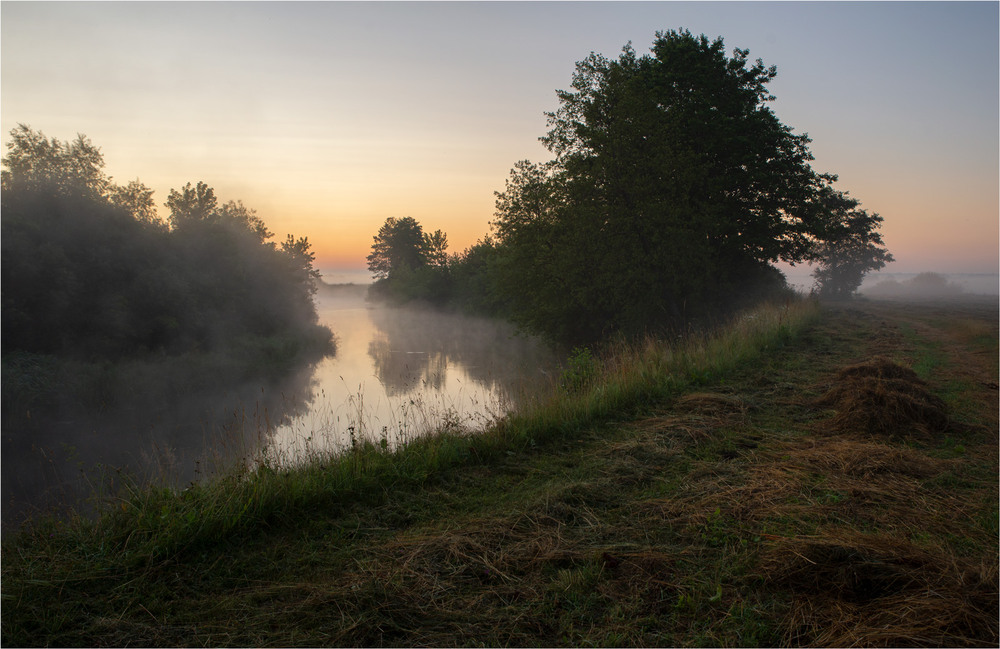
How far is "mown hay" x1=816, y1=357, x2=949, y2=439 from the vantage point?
17.2 feet

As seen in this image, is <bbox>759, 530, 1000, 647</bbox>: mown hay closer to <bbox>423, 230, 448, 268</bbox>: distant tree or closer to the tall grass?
the tall grass

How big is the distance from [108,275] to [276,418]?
12.2 metres

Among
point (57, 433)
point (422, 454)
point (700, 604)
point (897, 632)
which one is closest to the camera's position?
point (897, 632)

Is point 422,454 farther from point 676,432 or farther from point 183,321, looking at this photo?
point 183,321

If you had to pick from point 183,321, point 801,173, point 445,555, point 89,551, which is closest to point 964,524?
point 445,555

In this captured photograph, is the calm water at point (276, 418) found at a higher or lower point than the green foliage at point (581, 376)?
lower

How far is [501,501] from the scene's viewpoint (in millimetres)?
4086

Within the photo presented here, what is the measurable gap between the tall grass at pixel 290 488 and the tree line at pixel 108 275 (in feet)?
58.6

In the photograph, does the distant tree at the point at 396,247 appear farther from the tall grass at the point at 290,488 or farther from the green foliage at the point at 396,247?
the tall grass at the point at 290,488

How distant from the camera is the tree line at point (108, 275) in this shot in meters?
17.2

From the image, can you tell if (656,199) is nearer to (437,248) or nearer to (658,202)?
(658,202)

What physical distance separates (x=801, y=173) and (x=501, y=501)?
21.0 m

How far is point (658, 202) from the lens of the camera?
1723 cm

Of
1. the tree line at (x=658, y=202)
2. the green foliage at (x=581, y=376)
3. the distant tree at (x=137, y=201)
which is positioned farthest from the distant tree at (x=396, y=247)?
the green foliage at (x=581, y=376)
